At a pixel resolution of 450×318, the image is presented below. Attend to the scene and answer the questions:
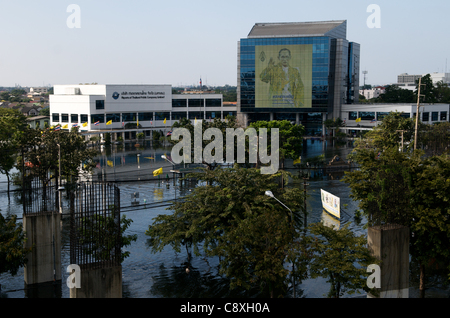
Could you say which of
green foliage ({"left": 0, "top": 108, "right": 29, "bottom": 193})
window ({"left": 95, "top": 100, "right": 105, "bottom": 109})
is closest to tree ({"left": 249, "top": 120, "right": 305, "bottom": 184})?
green foliage ({"left": 0, "top": 108, "right": 29, "bottom": 193})

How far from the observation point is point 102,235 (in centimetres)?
1723

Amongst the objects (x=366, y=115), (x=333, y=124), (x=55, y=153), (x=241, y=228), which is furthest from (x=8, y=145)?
(x=366, y=115)

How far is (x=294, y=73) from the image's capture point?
294 ft

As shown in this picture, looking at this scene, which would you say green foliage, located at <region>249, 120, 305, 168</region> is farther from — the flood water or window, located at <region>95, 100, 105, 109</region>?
window, located at <region>95, 100, 105, 109</region>

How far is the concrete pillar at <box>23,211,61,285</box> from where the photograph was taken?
21.6 meters

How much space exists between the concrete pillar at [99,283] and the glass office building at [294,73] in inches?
3090

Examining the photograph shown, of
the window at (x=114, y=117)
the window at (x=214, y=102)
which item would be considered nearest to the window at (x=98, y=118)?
the window at (x=114, y=117)

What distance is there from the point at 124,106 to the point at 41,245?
69550 millimetres

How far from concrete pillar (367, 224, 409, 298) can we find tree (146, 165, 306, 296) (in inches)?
118
